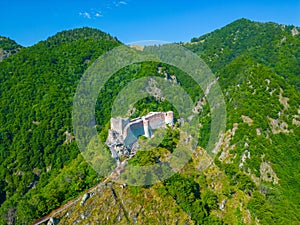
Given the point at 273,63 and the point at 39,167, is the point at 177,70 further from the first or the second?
the point at 39,167

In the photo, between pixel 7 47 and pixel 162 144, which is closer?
pixel 162 144

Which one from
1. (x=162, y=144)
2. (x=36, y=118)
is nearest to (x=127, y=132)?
(x=162, y=144)

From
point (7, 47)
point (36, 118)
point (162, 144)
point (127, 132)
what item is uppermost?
point (7, 47)

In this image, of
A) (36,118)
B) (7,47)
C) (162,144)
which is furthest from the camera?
(7,47)

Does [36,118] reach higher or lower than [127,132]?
lower

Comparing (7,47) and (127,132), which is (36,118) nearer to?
(127,132)

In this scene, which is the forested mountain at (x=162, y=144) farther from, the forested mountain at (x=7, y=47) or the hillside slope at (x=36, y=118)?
the forested mountain at (x=7, y=47)
